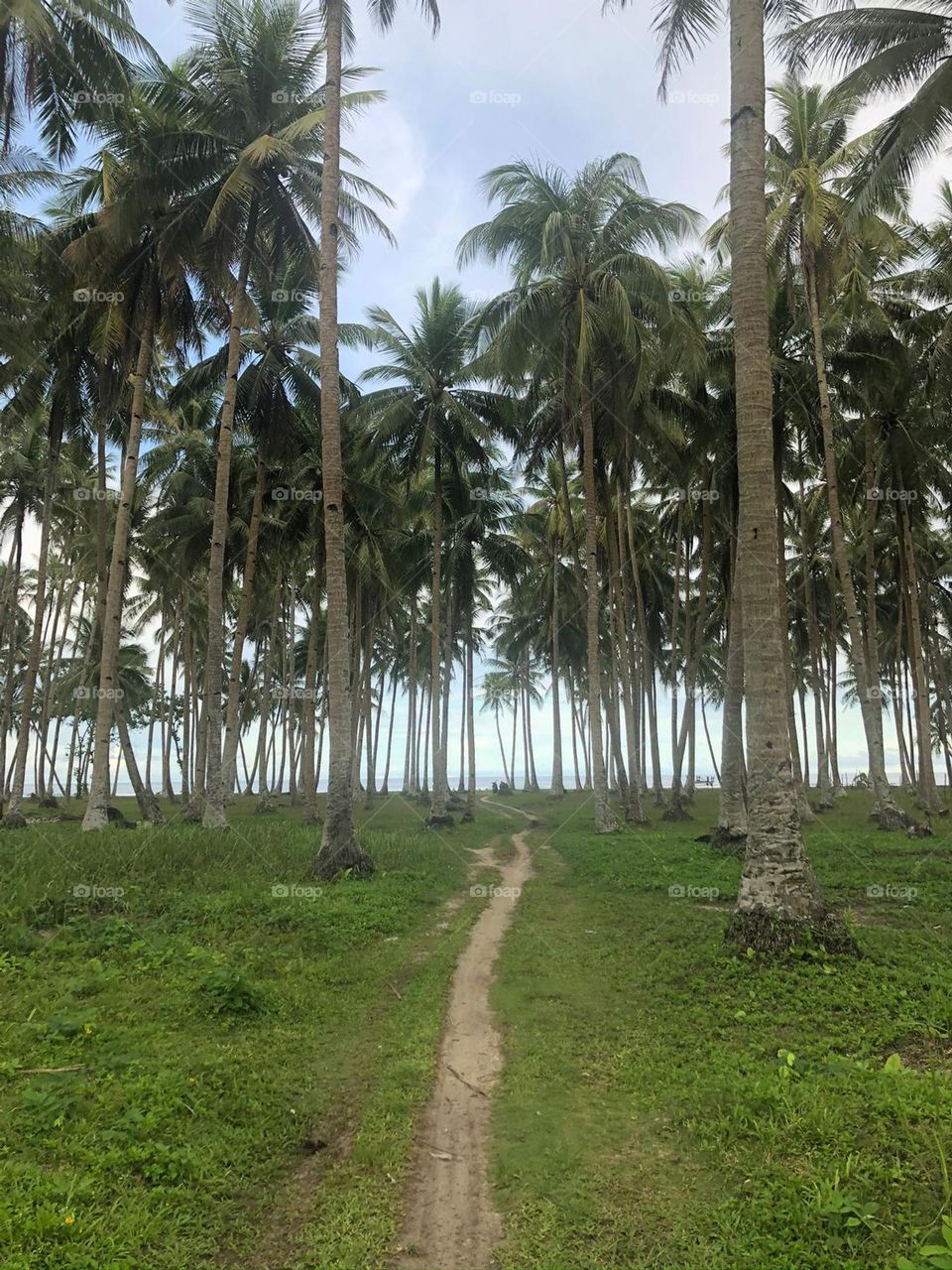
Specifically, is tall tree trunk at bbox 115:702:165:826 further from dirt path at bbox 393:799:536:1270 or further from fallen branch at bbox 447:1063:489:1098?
fallen branch at bbox 447:1063:489:1098

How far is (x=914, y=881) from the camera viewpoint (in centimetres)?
1203

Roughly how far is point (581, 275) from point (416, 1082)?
20521 millimetres

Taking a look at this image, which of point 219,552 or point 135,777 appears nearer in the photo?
point 219,552

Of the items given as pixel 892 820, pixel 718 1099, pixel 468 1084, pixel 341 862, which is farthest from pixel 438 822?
pixel 718 1099

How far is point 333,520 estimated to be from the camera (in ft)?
44.8

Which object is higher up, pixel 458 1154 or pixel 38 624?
pixel 38 624

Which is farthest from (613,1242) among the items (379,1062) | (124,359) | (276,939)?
(124,359)

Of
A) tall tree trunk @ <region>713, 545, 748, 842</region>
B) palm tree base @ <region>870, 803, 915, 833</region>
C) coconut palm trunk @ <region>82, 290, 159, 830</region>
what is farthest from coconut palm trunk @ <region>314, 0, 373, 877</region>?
palm tree base @ <region>870, 803, 915, 833</region>

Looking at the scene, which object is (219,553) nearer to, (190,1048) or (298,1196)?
(190,1048)

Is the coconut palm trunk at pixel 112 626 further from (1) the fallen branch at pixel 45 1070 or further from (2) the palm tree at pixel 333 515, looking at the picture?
(1) the fallen branch at pixel 45 1070

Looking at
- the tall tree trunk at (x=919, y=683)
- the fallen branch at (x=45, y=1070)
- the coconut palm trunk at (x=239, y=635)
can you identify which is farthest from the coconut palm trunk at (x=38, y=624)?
the tall tree trunk at (x=919, y=683)

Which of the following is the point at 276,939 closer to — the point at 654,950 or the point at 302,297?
the point at 654,950

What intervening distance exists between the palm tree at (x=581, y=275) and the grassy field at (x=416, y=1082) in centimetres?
1266

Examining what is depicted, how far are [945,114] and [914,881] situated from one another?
13532 millimetres
